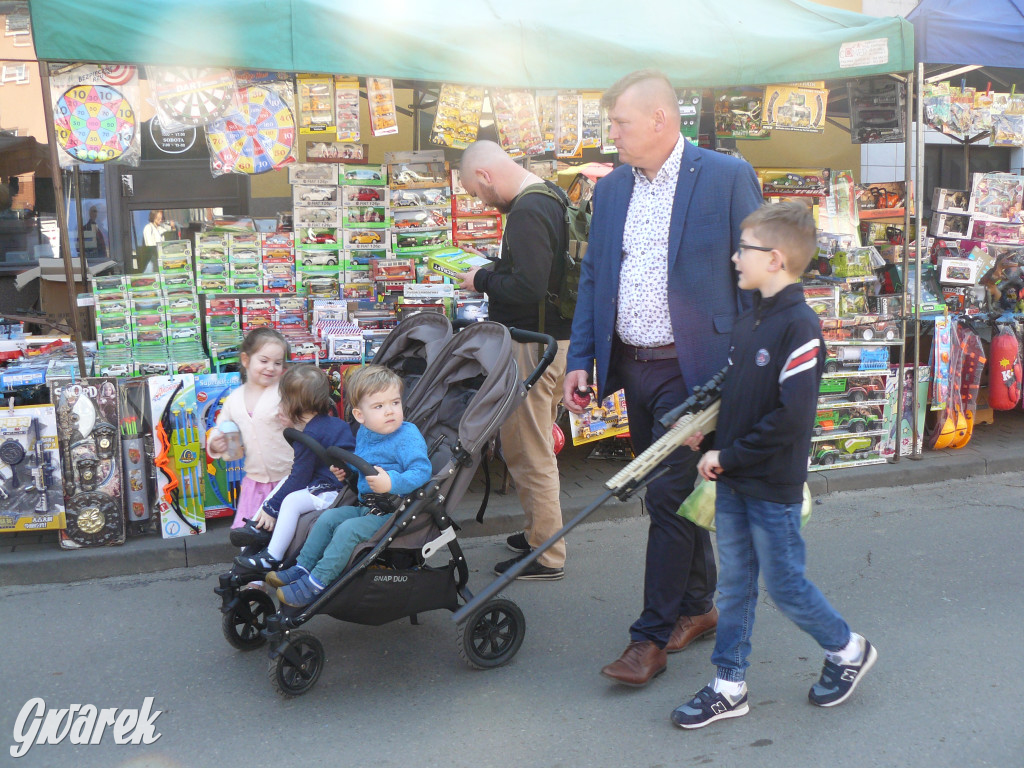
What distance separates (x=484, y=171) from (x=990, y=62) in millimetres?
4174

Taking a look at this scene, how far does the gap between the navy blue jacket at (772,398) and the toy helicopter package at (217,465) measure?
294 centimetres

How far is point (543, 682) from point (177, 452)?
244 cm

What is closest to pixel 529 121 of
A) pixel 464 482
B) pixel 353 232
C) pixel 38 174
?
pixel 353 232

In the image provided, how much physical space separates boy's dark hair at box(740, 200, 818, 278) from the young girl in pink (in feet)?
7.36

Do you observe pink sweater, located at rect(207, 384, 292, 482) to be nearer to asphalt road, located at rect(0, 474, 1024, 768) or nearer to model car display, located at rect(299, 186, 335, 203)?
asphalt road, located at rect(0, 474, 1024, 768)

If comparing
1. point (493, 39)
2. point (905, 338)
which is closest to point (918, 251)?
point (905, 338)

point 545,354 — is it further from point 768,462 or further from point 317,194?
point 317,194

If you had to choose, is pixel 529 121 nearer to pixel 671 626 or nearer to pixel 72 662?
pixel 671 626

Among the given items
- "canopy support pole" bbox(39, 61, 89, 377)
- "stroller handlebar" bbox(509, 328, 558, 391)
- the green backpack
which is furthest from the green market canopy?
"stroller handlebar" bbox(509, 328, 558, 391)

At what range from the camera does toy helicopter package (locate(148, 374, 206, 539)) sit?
16.0 ft

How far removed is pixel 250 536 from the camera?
3.65 m

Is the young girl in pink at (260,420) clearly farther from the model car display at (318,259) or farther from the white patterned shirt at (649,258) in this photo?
the model car display at (318,259)

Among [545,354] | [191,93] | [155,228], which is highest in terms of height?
[191,93]

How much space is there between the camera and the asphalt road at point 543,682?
3.04 m
